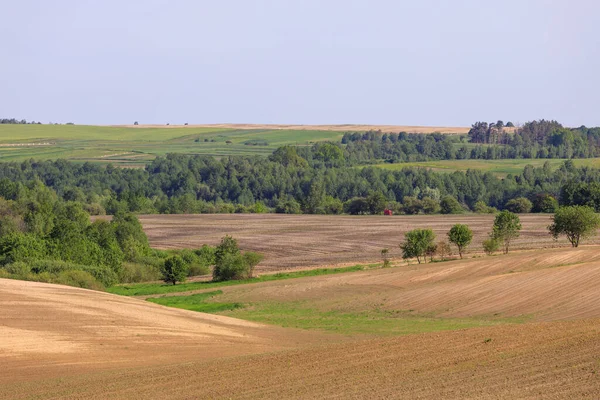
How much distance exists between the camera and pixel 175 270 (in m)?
68.8

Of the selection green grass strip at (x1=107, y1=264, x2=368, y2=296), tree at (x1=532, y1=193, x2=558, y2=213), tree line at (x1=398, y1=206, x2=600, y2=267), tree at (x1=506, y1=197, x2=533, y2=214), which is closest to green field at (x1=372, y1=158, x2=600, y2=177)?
tree at (x1=532, y1=193, x2=558, y2=213)

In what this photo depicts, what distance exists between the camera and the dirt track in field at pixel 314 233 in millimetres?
82750

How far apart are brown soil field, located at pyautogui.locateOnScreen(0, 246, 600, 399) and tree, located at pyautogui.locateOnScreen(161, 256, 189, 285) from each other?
17305 millimetres

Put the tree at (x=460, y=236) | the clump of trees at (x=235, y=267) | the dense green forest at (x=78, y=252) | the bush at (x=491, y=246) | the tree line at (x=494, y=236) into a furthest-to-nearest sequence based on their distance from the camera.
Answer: the bush at (x=491, y=246), the tree at (x=460, y=236), the tree line at (x=494, y=236), the clump of trees at (x=235, y=267), the dense green forest at (x=78, y=252)

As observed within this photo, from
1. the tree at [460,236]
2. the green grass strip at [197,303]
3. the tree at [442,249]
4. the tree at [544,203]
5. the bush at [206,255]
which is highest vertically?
the tree at [460,236]

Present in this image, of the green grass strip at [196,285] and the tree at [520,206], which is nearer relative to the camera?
the green grass strip at [196,285]

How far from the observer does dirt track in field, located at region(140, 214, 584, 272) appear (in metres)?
82.8

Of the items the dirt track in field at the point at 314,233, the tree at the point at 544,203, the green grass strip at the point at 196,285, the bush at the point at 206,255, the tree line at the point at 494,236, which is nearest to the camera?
the green grass strip at the point at 196,285

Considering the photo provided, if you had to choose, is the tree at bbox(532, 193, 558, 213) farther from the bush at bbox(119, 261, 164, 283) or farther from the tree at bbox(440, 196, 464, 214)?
the bush at bbox(119, 261, 164, 283)

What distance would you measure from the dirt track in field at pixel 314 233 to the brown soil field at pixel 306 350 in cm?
2760

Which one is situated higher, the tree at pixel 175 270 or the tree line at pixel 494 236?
the tree line at pixel 494 236

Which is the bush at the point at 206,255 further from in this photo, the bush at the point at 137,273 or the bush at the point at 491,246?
the bush at the point at 491,246

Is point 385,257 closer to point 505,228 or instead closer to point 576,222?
point 505,228

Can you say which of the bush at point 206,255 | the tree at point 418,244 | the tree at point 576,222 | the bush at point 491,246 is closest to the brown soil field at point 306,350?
the tree at point 418,244
